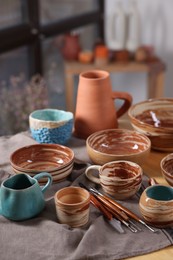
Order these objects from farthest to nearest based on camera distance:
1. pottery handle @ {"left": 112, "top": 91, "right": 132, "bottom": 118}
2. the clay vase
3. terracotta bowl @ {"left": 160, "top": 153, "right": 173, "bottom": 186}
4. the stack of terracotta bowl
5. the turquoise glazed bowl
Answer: the clay vase, pottery handle @ {"left": 112, "top": 91, "right": 132, "bottom": 118}, the turquoise glazed bowl, the stack of terracotta bowl, terracotta bowl @ {"left": 160, "top": 153, "right": 173, "bottom": 186}

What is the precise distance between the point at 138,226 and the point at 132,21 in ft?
6.72

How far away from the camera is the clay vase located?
9.02 feet

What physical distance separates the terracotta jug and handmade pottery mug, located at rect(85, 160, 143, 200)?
232 mm

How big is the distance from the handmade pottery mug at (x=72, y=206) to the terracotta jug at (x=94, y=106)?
15.6 inches

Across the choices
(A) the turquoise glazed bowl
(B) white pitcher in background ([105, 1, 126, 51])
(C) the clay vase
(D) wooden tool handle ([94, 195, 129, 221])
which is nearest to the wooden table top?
(D) wooden tool handle ([94, 195, 129, 221])

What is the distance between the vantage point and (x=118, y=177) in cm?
113

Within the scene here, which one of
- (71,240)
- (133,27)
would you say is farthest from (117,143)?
(133,27)

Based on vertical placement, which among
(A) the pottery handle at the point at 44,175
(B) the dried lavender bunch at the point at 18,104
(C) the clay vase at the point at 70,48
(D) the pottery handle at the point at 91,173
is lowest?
(B) the dried lavender bunch at the point at 18,104

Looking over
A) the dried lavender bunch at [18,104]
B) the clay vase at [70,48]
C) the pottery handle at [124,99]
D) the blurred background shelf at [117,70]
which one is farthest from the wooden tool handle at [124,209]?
the clay vase at [70,48]

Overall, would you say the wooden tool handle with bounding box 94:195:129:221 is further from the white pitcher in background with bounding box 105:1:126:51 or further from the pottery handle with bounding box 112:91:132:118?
the white pitcher in background with bounding box 105:1:126:51

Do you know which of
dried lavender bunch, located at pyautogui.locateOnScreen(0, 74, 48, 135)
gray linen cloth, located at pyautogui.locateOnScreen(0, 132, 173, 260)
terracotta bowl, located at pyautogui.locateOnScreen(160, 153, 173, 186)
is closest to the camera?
gray linen cloth, located at pyautogui.locateOnScreen(0, 132, 173, 260)

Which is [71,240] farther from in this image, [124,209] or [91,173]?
[91,173]

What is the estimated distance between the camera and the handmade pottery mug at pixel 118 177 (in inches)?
41.8

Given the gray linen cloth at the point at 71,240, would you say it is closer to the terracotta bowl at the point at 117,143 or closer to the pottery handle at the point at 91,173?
the pottery handle at the point at 91,173
